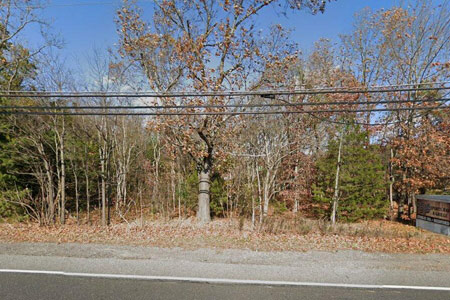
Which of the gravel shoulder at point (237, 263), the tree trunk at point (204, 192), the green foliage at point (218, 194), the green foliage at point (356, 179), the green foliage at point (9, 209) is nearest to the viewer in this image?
the gravel shoulder at point (237, 263)

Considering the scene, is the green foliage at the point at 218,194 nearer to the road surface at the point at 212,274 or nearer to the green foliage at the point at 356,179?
the green foliage at the point at 356,179

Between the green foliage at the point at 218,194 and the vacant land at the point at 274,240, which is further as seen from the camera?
the green foliage at the point at 218,194

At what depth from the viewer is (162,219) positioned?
1338cm

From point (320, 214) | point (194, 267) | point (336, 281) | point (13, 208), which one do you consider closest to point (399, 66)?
point (320, 214)

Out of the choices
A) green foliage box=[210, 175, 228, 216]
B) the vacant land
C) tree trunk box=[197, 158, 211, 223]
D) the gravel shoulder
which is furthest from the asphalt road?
green foliage box=[210, 175, 228, 216]

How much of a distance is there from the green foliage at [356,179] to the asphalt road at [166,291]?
11282 millimetres

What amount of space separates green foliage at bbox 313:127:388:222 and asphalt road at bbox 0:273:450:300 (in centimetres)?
1128

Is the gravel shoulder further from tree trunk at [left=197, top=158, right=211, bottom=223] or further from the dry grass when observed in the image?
tree trunk at [left=197, top=158, right=211, bottom=223]

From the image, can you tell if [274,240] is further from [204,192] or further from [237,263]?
[204,192]

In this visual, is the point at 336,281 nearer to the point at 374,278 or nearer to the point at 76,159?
the point at 374,278

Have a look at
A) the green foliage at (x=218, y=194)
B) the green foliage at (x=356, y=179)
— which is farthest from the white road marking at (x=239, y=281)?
the green foliage at (x=356, y=179)

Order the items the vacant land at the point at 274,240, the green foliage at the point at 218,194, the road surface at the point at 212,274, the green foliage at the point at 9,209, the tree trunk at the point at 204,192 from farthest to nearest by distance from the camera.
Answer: the green foliage at the point at 218,194 < the green foliage at the point at 9,209 < the tree trunk at the point at 204,192 < the vacant land at the point at 274,240 < the road surface at the point at 212,274

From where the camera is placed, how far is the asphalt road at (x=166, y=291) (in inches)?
136

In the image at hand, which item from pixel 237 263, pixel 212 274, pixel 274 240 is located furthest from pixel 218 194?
pixel 212 274
